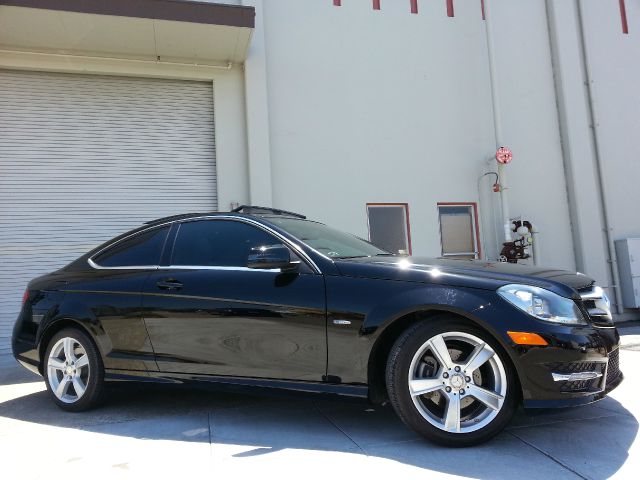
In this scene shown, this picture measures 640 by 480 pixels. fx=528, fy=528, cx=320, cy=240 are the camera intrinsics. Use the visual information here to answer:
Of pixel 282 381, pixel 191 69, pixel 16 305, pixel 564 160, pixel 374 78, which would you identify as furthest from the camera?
pixel 564 160

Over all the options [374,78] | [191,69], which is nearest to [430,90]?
[374,78]

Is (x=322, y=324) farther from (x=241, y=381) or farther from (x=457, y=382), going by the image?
(x=457, y=382)

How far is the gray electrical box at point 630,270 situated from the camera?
984 cm

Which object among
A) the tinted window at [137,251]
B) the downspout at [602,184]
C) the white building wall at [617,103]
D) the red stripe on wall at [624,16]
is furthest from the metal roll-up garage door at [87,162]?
the red stripe on wall at [624,16]

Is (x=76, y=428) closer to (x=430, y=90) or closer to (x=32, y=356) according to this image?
(x=32, y=356)

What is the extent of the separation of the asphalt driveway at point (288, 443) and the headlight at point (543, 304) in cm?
53

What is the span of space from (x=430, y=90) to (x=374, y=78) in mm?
1074

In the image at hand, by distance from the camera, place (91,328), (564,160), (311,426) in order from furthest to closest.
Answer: (564,160), (91,328), (311,426)

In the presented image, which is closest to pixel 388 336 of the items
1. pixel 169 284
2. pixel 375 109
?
pixel 169 284

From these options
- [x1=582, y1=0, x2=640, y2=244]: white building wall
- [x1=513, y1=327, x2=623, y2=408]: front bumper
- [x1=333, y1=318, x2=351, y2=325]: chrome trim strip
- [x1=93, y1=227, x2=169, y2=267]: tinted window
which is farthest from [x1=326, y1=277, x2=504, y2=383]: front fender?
[x1=582, y1=0, x2=640, y2=244]: white building wall

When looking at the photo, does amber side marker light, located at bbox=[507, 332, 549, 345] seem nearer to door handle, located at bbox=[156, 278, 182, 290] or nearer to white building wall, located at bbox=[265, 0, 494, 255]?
door handle, located at bbox=[156, 278, 182, 290]

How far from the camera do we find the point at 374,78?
30.4 feet

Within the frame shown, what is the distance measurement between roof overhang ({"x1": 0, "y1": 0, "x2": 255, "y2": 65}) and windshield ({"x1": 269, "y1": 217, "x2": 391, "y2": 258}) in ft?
14.4

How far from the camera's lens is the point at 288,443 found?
333 centimetres
